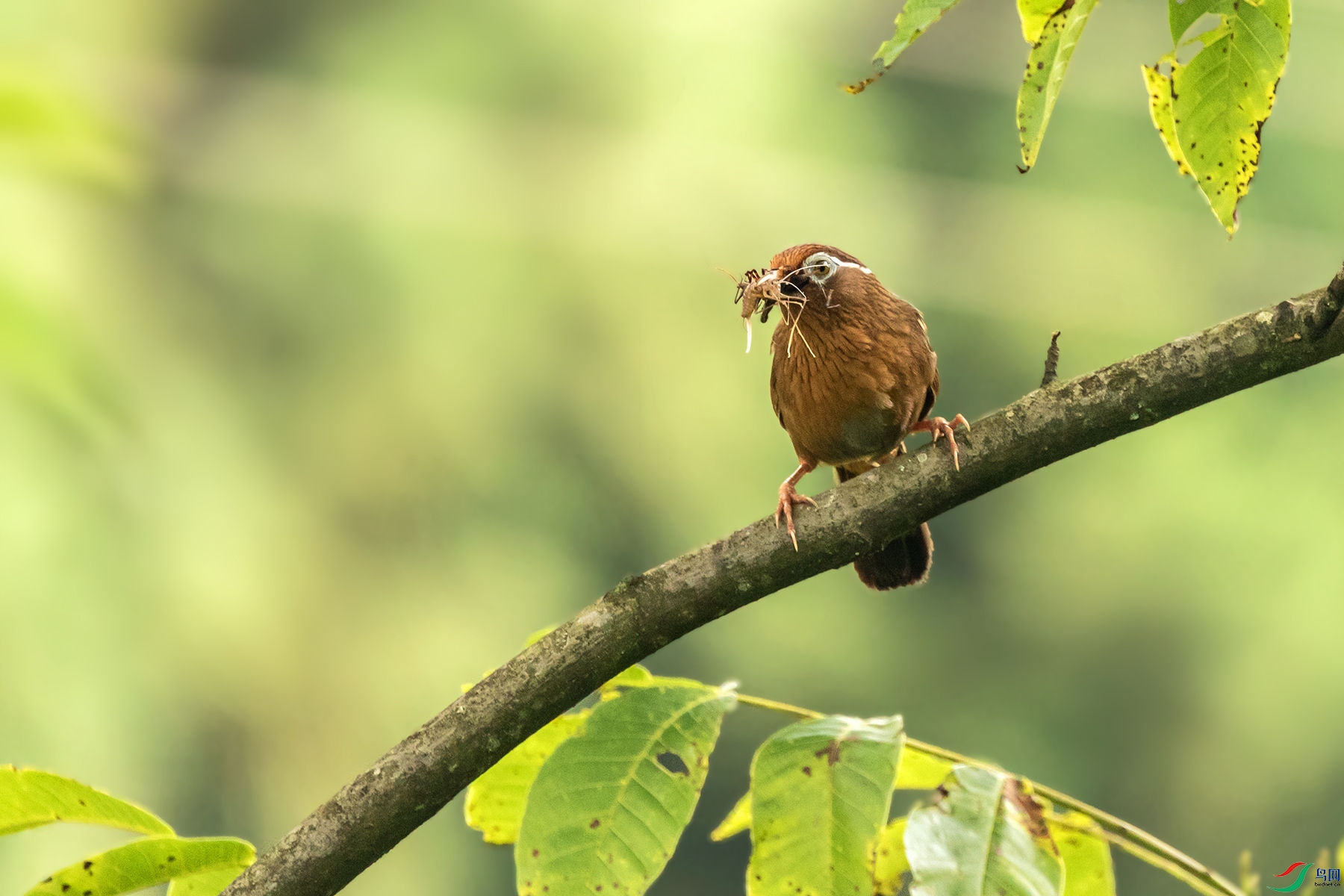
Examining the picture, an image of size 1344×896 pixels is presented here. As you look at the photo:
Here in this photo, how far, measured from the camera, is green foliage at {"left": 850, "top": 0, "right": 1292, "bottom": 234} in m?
0.73

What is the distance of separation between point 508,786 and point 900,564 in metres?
0.68

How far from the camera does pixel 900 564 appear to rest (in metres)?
1.43

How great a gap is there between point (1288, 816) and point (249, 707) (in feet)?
15.5

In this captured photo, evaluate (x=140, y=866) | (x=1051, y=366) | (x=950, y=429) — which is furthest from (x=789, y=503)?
(x=140, y=866)

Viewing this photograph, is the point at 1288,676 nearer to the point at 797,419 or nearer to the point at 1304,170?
the point at 1304,170

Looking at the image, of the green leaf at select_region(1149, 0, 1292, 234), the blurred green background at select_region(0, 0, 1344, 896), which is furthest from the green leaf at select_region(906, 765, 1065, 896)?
the blurred green background at select_region(0, 0, 1344, 896)

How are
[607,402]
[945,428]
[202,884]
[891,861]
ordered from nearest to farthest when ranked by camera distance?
[202,884], [891,861], [945,428], [607,402]

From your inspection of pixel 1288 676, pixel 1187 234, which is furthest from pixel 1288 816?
pixel 1187 234

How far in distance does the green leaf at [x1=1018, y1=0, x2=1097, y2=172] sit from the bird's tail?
29.7 inches

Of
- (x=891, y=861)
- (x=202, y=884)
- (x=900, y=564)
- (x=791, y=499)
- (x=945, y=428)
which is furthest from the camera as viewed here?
(x=900, y=564)

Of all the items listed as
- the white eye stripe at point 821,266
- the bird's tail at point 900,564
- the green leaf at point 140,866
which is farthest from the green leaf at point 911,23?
the bird's tail at point 900,564

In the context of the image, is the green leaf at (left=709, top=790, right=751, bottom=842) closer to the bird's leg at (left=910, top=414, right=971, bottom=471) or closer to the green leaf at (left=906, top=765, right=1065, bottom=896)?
the green leaf at (left=906, top=765, right=1065, bottom=896)

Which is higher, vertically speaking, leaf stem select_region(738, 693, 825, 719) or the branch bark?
the branch bark

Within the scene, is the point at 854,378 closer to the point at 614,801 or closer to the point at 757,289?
the point at 757,289
